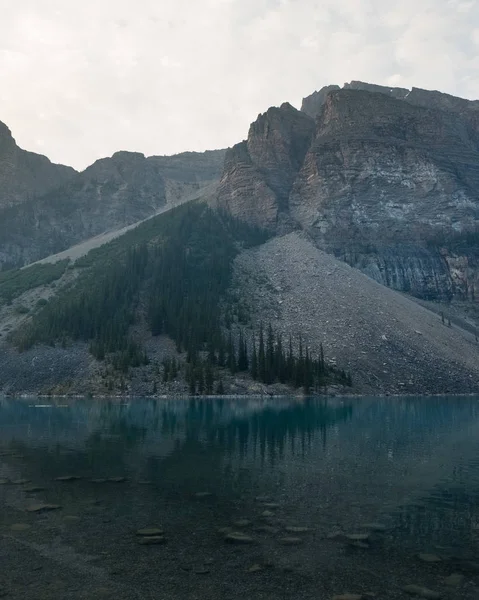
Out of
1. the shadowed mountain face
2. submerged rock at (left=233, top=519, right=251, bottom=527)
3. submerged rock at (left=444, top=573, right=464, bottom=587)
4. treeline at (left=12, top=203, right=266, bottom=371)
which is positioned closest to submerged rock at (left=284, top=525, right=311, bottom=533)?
submerged rock at (left=233, top=519, right=251, bottom=527)

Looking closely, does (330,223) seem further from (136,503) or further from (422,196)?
(136,503)

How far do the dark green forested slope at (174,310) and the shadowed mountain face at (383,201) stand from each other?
2409 centimetres

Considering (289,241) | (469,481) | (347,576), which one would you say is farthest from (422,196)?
(347,576)

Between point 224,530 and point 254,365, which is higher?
point 254,365

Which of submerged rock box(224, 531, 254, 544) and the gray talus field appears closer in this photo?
submerged rock box(224, 531, 254, 544)

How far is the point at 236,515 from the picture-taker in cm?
2106

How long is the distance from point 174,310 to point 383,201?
97.0 m

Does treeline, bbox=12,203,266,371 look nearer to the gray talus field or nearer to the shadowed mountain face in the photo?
the gray talus field

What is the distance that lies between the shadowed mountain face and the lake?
13256cm

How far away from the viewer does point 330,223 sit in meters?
178

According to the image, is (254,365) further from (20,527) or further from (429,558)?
(429,558)

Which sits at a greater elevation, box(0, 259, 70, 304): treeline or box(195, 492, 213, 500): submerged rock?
box(0, 259, 70, 304): treeline

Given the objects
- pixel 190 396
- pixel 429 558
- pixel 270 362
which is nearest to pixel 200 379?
pixel 190 396

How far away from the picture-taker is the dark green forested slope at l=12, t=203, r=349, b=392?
9950 centimetres
